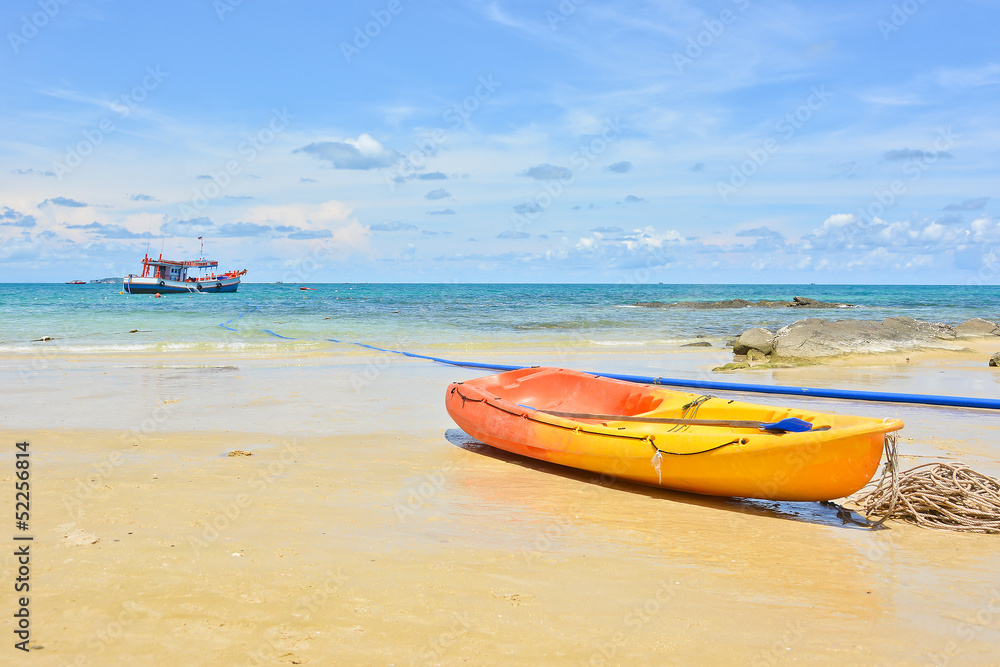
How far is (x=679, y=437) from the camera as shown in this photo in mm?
5402

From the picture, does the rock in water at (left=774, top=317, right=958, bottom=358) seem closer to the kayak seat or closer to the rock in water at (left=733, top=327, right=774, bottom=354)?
the rock in water at (left=733, top=327, right=774, bottom=354)

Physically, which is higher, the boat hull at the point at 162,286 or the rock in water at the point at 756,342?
the boat hull at the point at 162,286

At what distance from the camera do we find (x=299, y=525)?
4.62m

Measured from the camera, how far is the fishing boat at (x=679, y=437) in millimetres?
4699

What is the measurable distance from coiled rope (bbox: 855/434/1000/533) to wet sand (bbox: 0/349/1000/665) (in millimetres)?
141

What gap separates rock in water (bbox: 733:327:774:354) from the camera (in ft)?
50.9

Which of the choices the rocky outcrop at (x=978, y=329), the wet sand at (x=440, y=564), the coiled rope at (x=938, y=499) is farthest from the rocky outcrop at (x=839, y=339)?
the coiled rope at (x=938, y=499)

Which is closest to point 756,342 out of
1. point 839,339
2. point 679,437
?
point 839,339

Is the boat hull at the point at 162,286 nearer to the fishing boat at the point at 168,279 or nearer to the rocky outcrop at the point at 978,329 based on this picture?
the fishing boat at the point at 168,279

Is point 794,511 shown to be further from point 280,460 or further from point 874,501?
point 280,460

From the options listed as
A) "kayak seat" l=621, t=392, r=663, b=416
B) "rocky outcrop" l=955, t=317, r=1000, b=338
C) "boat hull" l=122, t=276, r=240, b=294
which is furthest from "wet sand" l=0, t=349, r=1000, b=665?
"boat hull" l=122, t=276, r=240, b=294

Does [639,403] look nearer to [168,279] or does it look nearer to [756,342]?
[756,342]

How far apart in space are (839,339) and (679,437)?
12728 mm

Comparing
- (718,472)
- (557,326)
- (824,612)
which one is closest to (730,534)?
(718,472)
